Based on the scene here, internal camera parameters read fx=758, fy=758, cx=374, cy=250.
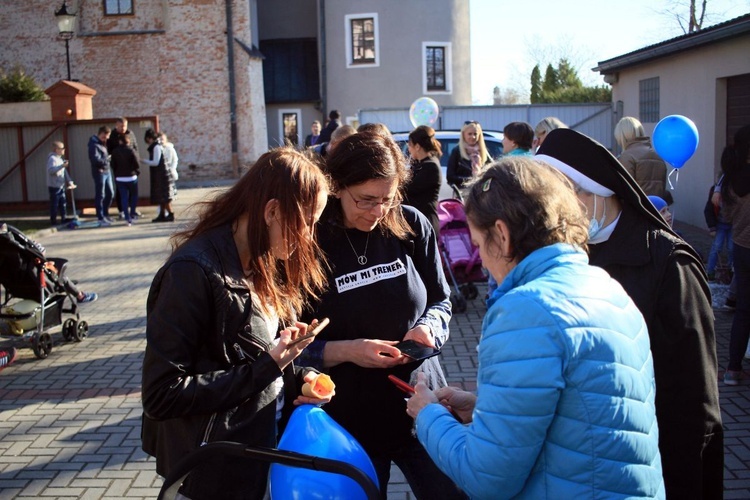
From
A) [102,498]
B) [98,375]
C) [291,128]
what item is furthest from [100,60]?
[102,498]

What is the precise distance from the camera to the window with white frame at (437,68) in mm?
34656

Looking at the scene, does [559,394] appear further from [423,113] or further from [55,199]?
[55,199]

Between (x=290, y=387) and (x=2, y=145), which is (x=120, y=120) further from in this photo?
(x=290, y=387)

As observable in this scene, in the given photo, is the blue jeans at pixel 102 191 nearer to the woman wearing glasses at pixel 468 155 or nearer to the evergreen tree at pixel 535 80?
the woman wearing glasses at pixel 468 155

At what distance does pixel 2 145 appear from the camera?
1931cm

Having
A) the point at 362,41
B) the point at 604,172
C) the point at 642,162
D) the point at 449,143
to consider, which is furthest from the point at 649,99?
the point at 362,41

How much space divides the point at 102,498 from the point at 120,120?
14226mm

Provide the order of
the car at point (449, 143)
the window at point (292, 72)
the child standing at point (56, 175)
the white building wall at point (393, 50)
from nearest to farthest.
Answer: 1. the car at point (449, 143)
2. the child standing at point (56, 175)
3. the white building wall at point (393, 50)
4. the window at point (292, 72)

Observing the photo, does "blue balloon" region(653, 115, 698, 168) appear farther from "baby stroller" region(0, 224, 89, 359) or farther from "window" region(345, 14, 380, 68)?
"window" region(345, 14, 380, 68)

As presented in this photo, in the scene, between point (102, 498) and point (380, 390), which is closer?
point (380, 390)

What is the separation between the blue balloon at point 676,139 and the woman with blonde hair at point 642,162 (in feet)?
1.58

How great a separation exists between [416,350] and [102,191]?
15571mm

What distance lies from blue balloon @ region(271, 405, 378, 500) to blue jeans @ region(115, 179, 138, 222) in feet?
51.5

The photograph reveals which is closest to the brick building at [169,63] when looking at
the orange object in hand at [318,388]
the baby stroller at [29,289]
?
the baby stroller at [29,289]
